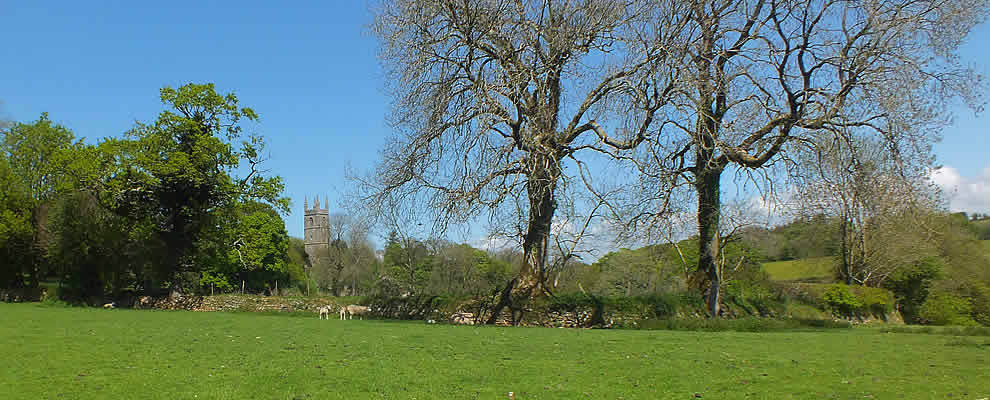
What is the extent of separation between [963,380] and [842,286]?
23.7m

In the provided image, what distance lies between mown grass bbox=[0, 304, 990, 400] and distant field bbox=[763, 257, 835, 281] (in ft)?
106

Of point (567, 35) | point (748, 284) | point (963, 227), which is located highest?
point (567, 35)

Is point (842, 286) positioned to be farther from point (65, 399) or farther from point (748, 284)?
point (65, 399)

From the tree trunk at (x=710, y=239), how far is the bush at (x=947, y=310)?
48.8 ft

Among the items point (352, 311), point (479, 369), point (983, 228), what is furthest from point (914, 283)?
point (479, 369)

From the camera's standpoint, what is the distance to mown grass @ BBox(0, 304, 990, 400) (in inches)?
258

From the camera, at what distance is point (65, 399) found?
237 inches

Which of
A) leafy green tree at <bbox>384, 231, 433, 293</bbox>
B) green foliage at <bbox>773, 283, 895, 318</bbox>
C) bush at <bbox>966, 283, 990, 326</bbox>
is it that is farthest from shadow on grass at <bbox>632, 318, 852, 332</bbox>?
leafy green tree at <bbox>384, 231, 433, 293</bbox>

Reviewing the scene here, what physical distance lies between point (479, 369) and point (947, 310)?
29.7 meters

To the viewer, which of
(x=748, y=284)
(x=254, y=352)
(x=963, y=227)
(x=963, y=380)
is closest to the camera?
(x=963, y=380)

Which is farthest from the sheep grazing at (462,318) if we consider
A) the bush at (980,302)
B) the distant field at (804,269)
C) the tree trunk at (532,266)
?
the distant field at (804,269)

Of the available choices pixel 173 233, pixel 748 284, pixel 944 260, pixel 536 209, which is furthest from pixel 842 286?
pixel 173 233

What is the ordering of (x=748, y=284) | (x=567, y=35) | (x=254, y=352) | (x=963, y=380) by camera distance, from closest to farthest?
(x=963, y=380) → (x=254, y=352) → (x=567, y=35) → (x=748, y=284)

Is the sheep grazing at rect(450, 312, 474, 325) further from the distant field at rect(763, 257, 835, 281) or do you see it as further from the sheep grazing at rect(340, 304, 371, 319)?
the distant field at rect(763, 257, 835, 281)
